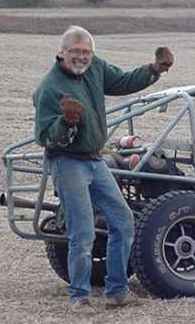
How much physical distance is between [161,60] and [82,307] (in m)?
1.53

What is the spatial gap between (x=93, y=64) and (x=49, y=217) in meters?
1.35

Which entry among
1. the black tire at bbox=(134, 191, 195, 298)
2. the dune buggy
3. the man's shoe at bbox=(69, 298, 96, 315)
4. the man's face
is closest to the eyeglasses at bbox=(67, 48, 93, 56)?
the man's face

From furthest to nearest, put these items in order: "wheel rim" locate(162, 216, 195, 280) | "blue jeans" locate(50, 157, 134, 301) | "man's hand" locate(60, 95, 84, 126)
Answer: "wheel rim" locate(162, 216, 195, 280) < "blue jeans" locate(50, 157, 134, 301) < "man's hand" locate(60, 95, 84, 126)

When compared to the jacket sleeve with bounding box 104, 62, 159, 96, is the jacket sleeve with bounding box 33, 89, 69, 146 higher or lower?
lower

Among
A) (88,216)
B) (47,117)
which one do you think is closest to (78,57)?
(47,117)

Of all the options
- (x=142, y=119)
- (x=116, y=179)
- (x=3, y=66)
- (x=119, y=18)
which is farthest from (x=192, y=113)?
(x=119, y=18)

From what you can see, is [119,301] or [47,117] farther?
[119,301]

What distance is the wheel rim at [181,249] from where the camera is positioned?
25.9 feet

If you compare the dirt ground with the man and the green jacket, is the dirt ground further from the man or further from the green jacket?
the green jacket

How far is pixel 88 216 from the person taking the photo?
289 inches

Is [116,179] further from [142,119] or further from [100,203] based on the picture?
[142,119]

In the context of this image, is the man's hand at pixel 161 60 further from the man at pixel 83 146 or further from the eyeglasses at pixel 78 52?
the eyeglasses at pixel 78 52

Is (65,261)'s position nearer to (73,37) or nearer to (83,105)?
(83,105)

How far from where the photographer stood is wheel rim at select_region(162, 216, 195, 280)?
7898mm
